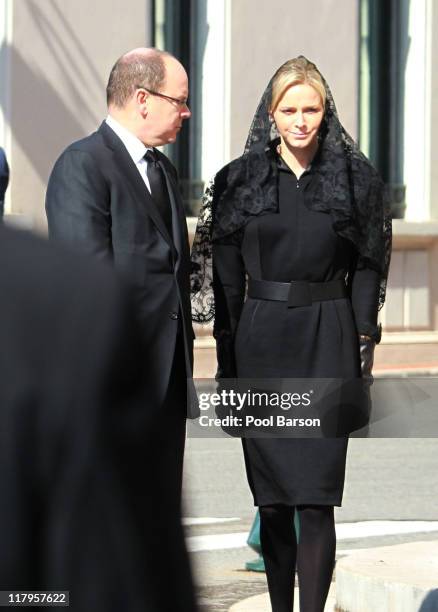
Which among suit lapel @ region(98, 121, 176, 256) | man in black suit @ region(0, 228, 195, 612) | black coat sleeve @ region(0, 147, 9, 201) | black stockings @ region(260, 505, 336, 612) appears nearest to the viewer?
man in black suit @ region(0, 228, 195, 612)

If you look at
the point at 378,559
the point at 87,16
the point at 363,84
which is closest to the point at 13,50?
the point at 87,16

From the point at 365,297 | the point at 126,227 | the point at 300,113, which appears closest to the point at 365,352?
the point at 365,297

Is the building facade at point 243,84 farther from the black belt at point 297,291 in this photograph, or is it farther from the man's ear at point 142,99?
the man's ear at point 142,99

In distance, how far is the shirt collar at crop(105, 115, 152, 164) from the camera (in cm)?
492

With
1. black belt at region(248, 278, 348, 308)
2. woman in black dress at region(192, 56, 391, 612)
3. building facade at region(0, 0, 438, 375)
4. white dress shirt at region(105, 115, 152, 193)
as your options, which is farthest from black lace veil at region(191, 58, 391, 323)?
building facade at region(0, 0, 438, 375)

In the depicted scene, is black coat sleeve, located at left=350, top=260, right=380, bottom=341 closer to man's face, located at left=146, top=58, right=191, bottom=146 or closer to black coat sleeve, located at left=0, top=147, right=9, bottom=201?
man's face, located at left=146, top=58, right=191, bottom=146

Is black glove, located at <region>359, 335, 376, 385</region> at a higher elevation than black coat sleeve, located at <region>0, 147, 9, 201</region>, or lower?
lower

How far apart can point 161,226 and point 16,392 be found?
141 inches

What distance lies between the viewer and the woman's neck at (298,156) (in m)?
5.32

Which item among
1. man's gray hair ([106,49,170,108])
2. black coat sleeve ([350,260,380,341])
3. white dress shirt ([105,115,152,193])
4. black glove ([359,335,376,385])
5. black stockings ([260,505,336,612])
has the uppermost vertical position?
man's gray hair ([106,49,170,108])

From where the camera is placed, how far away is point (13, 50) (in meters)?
14.9

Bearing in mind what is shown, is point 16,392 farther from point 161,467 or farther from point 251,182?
point 251,182

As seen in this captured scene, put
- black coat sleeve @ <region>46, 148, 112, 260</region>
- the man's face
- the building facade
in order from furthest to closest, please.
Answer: the building facade
the man's face
black coat sleeve @ <region>46, 148, 112, 260</region>

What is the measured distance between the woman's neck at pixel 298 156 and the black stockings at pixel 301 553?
1.03 m
